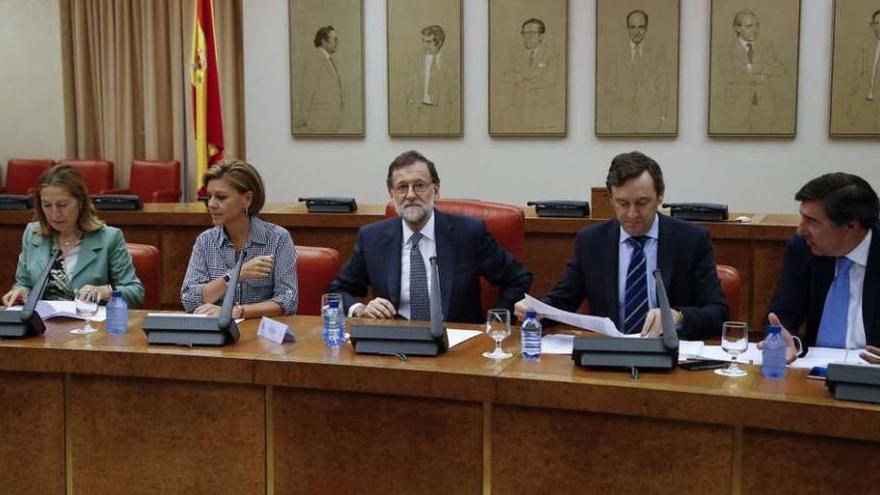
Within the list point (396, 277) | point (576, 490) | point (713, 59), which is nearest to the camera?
point (576, 490)

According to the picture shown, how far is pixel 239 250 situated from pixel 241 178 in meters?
0.25

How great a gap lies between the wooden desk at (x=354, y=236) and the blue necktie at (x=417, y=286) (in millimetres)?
1713

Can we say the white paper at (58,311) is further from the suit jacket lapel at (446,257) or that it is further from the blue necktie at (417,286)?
the suit jacket lapel at (446,257)

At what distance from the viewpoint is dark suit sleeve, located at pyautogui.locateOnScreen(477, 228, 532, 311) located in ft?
11.8

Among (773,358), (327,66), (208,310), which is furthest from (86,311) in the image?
(327,66)

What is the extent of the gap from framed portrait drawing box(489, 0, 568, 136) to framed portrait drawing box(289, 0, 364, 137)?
1095 mm

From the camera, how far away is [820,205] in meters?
2.79

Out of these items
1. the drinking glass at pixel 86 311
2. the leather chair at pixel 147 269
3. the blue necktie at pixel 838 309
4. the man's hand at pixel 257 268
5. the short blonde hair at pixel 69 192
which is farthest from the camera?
the leather chair at pixel 147 269

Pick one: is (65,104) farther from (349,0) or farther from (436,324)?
(436,324)

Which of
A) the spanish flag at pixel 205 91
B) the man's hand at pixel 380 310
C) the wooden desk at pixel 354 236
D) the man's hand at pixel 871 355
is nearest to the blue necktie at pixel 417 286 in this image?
the man's hand at pixel 380 310

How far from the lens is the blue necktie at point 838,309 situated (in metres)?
2.94

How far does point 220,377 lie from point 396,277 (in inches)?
39.0

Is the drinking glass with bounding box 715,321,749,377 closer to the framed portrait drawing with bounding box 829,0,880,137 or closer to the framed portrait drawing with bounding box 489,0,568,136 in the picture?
the framed portrait drawing with bounding box 829,0,880,137

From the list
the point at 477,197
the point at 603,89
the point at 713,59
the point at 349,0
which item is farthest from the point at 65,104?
the point at 713,59
